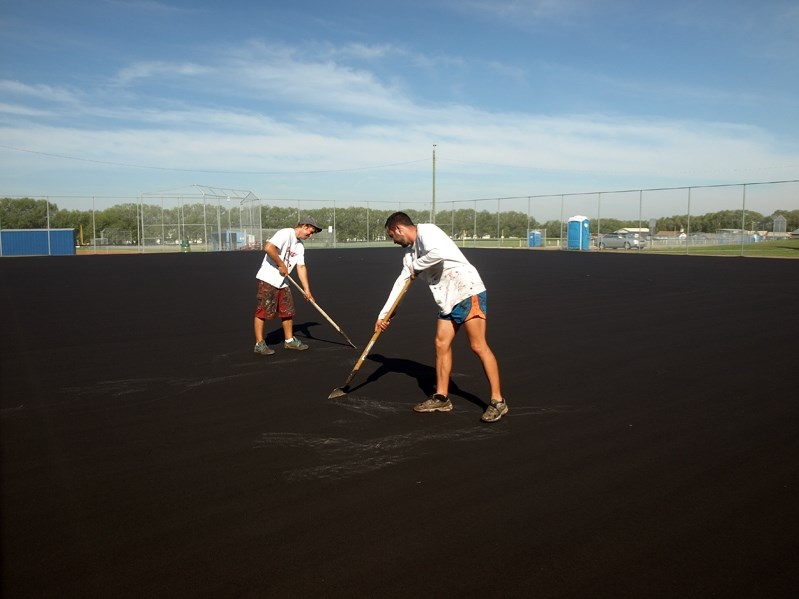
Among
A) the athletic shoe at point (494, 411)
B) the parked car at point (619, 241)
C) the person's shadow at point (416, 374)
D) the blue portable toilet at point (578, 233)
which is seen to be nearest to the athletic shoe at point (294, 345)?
the person's shadow at point (416, 374)

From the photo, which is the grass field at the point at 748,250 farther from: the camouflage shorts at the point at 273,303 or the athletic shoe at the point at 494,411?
the athletic shoe at the point at 494,411

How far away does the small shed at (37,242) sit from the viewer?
32281mm

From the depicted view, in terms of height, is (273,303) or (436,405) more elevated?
(273,303)

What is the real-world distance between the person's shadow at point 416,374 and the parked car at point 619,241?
31171 millimetres

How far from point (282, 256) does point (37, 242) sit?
30455 millimetres

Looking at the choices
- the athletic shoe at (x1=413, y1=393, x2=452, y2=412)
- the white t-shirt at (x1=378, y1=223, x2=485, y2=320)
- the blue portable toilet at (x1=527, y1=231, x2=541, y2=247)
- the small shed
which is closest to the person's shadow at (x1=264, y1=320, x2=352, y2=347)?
the athletic shoe at (x1=413, y1=393, x2=452, y2=412)

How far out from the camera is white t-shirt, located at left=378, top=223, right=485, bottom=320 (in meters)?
4.72

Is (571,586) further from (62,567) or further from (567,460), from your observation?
(62,567)

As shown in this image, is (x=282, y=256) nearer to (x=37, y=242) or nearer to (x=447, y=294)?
(x=447, y=294)

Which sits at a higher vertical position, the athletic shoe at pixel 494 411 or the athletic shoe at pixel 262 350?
the athletic shoe at pixel 262 350

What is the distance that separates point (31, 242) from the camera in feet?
107

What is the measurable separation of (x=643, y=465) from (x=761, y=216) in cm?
3069

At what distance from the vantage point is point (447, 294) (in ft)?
15.8

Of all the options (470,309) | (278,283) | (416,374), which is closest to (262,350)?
(278,283)
